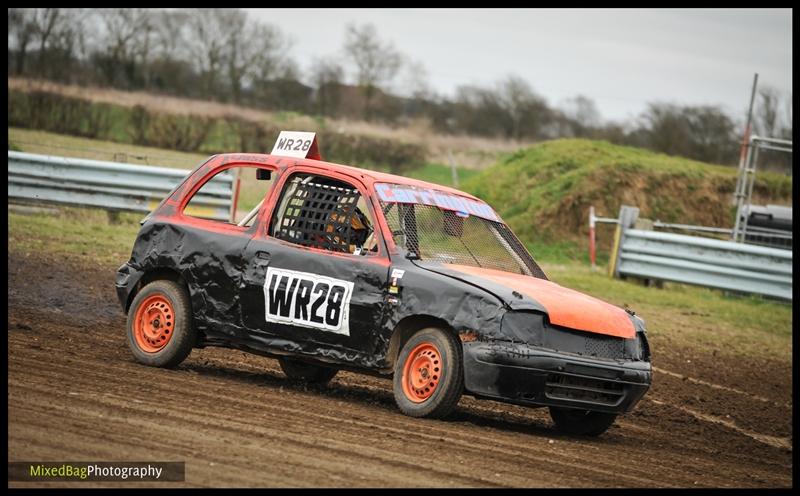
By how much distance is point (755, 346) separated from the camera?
1536cm

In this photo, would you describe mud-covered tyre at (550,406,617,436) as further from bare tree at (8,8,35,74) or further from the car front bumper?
bare tree at (8,8,35,74)

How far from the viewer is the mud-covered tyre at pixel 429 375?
25.6 ft

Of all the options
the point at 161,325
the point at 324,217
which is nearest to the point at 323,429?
the point at 324,217

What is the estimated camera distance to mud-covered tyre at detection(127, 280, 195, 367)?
29.9ft

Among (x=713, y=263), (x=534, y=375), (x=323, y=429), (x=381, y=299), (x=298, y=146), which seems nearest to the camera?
(x=323, y=429)

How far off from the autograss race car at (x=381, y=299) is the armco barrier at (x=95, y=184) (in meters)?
9.64

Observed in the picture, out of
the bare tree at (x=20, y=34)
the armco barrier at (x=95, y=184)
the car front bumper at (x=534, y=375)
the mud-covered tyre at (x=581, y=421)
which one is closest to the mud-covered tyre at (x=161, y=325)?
the car front bumper at (x=534, y=375)

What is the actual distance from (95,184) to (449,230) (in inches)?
461

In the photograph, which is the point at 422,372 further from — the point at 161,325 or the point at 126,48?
the point at 126,48

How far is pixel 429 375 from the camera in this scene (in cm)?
797

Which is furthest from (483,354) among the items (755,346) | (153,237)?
(755,346)

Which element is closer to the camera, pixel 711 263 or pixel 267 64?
pixel 711 263

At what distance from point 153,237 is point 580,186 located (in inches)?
619

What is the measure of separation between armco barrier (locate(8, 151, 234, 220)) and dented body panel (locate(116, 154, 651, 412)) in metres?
9.65
